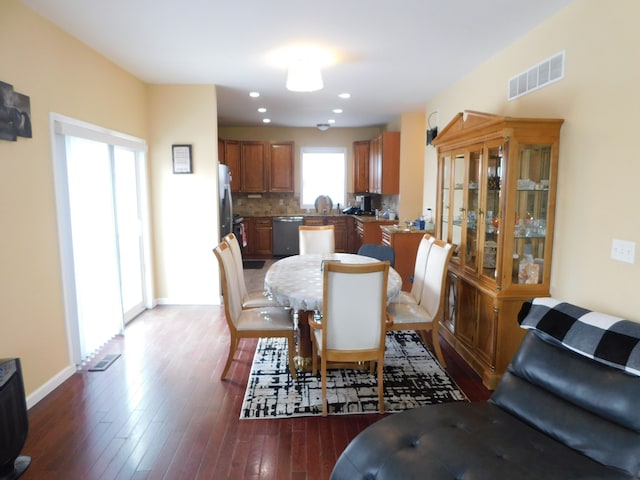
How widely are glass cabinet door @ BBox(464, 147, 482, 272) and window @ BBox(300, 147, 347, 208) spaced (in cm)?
519

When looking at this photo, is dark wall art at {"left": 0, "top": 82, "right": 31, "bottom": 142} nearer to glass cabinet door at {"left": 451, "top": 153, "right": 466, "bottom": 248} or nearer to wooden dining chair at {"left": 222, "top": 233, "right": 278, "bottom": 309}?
wooden dining chair at {"left": 222, "top": 233, "right": 278, "bottom": 309}

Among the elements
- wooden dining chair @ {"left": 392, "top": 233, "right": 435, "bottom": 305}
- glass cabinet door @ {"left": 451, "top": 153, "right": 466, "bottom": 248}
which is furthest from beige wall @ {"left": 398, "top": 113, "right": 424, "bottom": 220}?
wooden dining chair @ {"left": 392, "top": 233, "right": 435, "bottom": 305}

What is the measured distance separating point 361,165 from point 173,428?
6296mm

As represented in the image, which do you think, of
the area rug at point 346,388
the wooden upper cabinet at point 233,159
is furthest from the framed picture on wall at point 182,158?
the wooden upper cabinet at point 233,159

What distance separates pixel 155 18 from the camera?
2766 millimetres

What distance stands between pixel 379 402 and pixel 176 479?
129 cm

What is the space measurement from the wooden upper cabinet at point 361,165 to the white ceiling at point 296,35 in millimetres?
3071

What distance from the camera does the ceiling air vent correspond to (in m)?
2.67

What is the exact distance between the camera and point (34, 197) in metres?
2.69

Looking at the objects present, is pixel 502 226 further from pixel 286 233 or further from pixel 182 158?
pixel 286 233

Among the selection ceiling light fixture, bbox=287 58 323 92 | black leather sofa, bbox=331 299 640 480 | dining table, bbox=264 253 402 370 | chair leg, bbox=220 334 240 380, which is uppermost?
ceiling light fixture, bbox=287 58 323 92

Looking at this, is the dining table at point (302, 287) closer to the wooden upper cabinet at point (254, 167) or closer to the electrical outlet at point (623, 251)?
the electrical outlet at point (623, 251)

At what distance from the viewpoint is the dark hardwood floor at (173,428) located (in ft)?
6.86

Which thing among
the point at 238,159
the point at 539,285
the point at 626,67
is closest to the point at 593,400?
the point at 539,285
